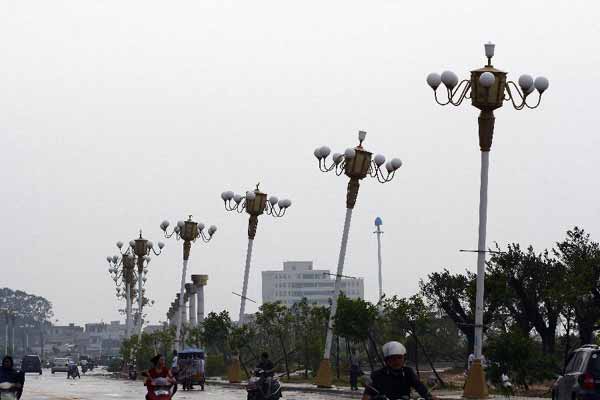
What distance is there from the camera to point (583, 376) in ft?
66.0

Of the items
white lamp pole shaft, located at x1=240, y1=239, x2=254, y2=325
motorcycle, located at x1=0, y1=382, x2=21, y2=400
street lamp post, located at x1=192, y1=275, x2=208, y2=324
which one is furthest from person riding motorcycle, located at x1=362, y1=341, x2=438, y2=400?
street lamp post, located at x1=192, y1=275, x2=208, y2=324

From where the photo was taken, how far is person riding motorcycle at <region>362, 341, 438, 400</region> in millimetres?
11523

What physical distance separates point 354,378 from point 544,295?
27.2 feet

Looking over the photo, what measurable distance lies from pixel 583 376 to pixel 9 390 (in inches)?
361

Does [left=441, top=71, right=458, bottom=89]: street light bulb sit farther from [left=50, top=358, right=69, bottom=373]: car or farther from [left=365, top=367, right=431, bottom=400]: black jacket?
[left=50, top=358, right=69, bottom=373]: car

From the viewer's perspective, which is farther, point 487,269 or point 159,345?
point 159,345

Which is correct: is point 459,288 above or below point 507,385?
above

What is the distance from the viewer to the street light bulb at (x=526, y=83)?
118ft

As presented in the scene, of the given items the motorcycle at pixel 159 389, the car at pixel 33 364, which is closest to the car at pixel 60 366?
the car at pixel 33 364

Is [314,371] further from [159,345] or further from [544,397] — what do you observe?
[159,345]

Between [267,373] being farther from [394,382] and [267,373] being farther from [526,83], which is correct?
[394,382]

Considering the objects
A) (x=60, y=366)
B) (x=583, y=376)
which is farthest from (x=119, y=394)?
(x=60, y=366)

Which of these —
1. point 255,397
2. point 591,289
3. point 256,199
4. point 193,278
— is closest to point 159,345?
point 193,278

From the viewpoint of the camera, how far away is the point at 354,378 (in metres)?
49.9
